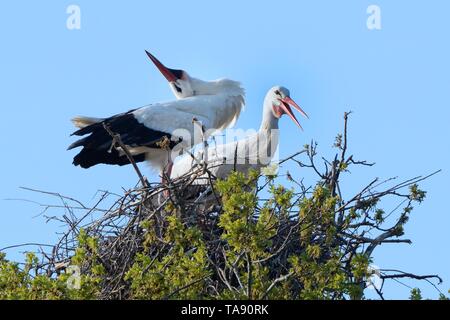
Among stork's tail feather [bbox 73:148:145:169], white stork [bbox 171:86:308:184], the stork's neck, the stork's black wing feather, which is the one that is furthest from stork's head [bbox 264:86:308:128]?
stork's tail feather [bbox 73:148:145:169]

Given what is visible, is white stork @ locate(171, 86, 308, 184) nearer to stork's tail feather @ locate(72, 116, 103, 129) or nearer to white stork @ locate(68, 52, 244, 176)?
white stork @ locate(68, 52, 244, 176)

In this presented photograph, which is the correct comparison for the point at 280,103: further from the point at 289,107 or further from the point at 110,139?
the point at 110,139

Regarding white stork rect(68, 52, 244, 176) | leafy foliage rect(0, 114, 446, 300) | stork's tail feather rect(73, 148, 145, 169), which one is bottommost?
leafy foliage rect(0, 114, 446, 300)

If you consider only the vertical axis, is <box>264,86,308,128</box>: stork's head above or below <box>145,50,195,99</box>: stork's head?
below

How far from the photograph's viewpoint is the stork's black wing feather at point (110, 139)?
10938mm

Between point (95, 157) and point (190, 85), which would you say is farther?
point (190, 85)

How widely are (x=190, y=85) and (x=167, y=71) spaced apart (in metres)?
0.27

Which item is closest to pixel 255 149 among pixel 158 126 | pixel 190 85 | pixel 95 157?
pixel 158 126

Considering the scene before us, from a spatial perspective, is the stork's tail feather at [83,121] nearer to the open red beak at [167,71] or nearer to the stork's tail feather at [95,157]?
the stork's tail feather at [95,157]

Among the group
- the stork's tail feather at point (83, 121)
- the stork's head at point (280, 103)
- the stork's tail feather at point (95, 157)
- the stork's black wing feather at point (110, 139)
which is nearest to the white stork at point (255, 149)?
the stork's head at point (280, 103)

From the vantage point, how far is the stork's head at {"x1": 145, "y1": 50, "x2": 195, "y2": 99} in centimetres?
1209

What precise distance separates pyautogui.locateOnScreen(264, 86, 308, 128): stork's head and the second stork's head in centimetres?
41

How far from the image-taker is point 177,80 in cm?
1216
